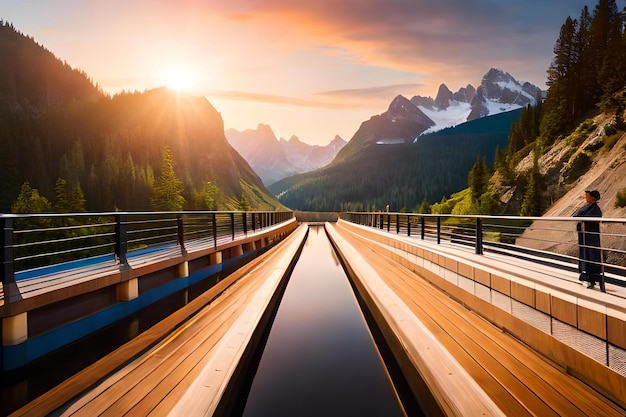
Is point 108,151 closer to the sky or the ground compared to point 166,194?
closer to the sky

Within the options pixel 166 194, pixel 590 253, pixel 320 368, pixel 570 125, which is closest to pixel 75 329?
pixel 320 368

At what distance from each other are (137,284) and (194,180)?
170804mm

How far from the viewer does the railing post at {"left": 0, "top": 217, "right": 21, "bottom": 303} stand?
16.3ft

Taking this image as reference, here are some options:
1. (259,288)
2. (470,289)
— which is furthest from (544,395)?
(259,288)

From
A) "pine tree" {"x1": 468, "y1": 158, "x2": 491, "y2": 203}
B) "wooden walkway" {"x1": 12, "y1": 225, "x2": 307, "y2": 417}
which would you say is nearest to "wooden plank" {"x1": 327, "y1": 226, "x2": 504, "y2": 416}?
"wooden walkway" {"x1": 12, "y1": 225, "x2": 307, "y2": 417}

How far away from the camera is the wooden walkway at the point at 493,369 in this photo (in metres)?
3.62

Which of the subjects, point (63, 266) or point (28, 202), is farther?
point (28, 202)

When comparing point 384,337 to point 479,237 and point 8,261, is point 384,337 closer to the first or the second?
point 479,237

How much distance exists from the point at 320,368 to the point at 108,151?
16401 cm

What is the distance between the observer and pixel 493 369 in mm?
4414

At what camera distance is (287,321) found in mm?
Result: 7527

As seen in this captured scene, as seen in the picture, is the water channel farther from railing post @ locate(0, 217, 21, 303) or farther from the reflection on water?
railing post @ locate(0, 217, 21, 303)

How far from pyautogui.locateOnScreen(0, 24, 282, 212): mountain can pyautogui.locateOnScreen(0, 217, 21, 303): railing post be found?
124848 mm

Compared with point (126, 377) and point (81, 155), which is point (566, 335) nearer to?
point (126, 377)
